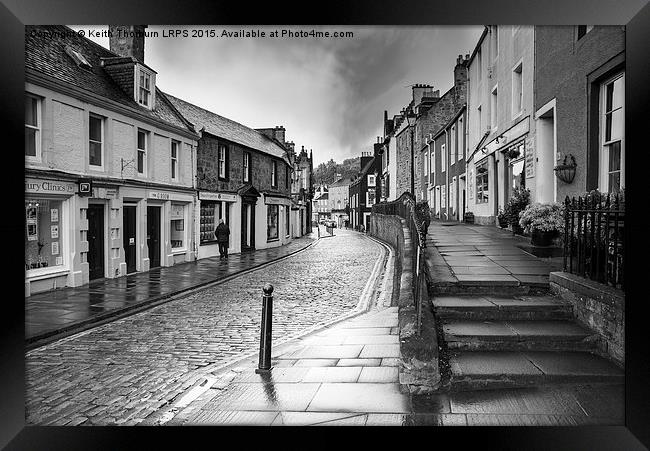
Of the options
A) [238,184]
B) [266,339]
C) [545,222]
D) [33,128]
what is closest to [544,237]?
[545,222]

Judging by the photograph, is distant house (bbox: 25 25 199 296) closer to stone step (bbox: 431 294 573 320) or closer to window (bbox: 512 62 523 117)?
stone step (bbox: 431 294 573 320)

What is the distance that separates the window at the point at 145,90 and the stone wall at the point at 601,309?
906 centimetres

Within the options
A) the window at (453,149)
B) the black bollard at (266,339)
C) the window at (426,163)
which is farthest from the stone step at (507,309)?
the window at (426,163)

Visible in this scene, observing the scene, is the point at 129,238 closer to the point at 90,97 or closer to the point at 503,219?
the point at 90,97

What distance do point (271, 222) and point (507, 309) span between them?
15.0 metres

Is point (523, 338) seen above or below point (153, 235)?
below

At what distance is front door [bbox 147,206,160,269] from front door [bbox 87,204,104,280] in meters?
1.55

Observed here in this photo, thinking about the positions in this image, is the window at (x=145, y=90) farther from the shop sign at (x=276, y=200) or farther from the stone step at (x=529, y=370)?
the stone step at (x=529, y=370)

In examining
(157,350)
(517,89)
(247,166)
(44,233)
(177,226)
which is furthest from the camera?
(247,166)

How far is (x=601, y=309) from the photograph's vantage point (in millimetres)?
4438

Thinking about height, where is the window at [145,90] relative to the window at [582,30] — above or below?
below

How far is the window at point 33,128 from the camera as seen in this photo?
6.50 m

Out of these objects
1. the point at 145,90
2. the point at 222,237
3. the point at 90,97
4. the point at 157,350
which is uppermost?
the point at 145,90
